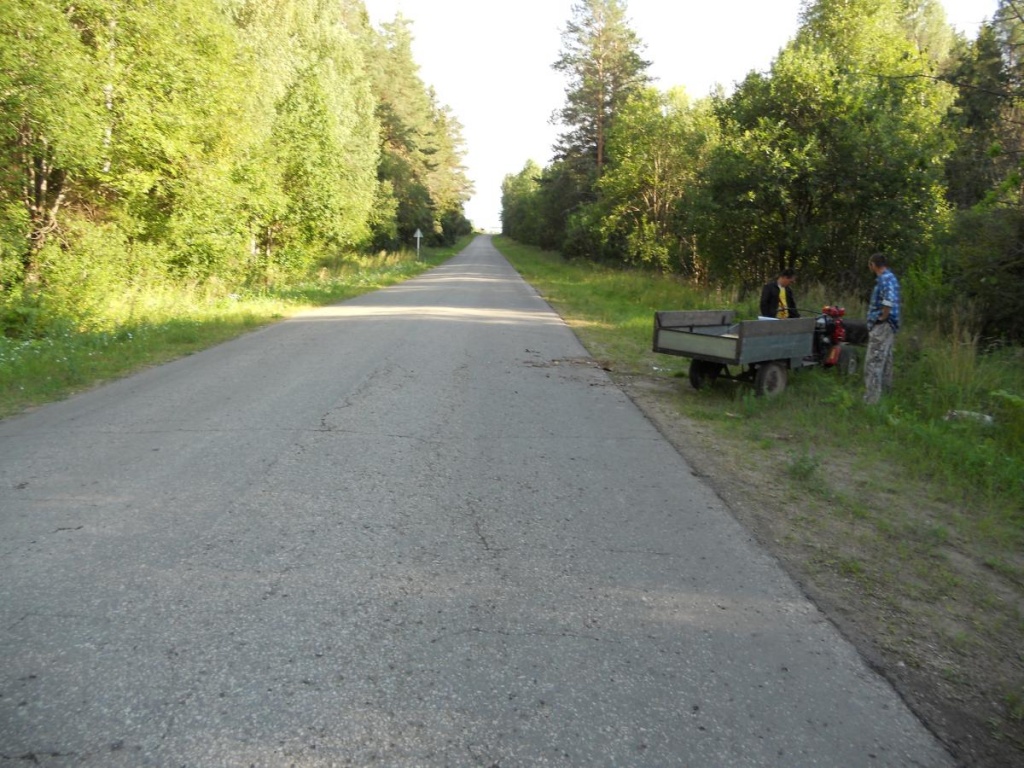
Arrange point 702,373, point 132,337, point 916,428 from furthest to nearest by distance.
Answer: point 132,337, point 702,373, point 916,428

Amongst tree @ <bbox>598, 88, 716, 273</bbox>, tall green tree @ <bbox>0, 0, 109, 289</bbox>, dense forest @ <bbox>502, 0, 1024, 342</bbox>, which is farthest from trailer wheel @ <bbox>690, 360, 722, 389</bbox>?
tree @ <bbox>598, 88, 716, 273</bbox>

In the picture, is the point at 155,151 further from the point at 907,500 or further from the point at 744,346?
the point at 907,500

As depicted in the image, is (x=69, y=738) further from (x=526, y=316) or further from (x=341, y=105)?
(x=341, y=105)

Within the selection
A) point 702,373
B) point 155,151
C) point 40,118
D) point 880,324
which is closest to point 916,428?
point 880,324

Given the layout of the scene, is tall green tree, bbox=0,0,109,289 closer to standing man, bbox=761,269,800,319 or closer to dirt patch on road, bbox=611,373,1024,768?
standing man, bbox=761,269,800,319

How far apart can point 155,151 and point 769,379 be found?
13.5 metres

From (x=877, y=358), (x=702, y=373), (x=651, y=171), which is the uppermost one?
(x=651, y=171)

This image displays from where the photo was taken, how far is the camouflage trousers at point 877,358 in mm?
8891

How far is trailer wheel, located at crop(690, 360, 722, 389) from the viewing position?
10.0 m

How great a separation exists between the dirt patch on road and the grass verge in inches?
0.4

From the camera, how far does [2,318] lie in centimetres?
1255

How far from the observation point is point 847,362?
10.7m

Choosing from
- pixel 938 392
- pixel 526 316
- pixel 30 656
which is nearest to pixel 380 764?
pixel 30 656

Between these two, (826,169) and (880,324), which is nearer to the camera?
(880,324)
